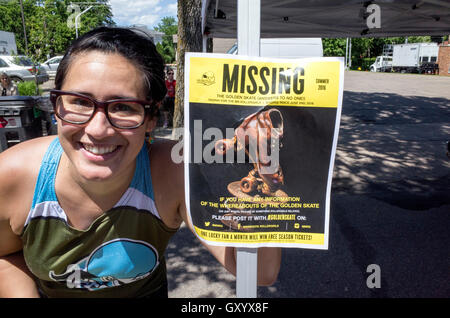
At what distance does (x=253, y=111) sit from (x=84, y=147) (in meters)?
0.60

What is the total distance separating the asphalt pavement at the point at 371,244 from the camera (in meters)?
3.17

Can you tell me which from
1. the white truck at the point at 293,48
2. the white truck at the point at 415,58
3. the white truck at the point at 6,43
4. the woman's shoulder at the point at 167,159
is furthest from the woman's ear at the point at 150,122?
the white truck at the point at 415,58

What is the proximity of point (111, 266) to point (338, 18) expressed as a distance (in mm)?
3624

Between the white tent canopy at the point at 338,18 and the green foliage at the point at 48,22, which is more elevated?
the green foliage at the point at 48,22

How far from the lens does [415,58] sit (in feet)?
124

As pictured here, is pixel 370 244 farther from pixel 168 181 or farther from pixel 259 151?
pixel 259 151

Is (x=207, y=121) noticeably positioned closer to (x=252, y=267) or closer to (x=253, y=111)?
(x=253, y=111)

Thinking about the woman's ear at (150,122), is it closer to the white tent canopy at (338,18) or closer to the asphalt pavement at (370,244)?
the white tent canopy at (338,18)

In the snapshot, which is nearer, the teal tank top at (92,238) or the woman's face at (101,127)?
the woman's face at (101,127)

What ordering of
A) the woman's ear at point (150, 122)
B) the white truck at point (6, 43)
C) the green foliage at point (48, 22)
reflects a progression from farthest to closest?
the white truck at point (6, 43), the green foliage at point (48, 22), the woman's ear at point (150, 122)

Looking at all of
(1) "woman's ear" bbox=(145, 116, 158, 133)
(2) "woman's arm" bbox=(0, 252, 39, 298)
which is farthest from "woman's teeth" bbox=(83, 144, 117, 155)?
(2) "woman's arm" bbox=(0, 252, 39, 298)

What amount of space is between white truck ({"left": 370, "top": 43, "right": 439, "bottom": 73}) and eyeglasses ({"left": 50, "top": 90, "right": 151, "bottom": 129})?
43.0 metres

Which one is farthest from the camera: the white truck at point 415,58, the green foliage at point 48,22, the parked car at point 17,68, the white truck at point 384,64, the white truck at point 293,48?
the white truck at point 384,64

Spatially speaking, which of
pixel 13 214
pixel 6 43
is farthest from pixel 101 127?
pixel 6 43
